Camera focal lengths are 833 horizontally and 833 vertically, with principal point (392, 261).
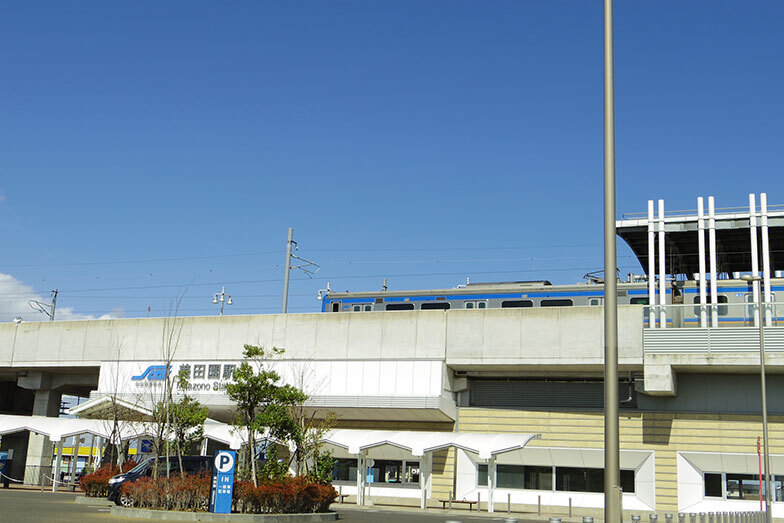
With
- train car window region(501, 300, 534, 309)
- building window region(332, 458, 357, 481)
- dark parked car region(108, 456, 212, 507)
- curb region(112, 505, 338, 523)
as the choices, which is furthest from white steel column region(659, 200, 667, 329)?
dark parked car region(108, 456, 212, 507)

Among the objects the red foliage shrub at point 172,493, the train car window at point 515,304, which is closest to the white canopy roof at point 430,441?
the train car window at point 515,304

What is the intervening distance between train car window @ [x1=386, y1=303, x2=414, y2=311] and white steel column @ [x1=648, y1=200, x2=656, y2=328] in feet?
38.0

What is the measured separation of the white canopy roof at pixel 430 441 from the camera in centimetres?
3375

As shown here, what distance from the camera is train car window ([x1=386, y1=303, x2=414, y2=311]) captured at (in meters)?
42.1

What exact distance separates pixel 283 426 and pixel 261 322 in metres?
17.1

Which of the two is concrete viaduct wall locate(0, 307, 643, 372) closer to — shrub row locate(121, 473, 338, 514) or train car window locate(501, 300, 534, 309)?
train car window locate(501, 300, 534, 309)

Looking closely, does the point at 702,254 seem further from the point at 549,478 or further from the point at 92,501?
the point at 92,501

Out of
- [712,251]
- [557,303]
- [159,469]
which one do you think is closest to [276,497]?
[159,469]

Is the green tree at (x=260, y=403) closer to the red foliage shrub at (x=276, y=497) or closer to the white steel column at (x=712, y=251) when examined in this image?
the red foliage shrub at (x=276, y=497)

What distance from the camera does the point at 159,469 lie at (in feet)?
94.1

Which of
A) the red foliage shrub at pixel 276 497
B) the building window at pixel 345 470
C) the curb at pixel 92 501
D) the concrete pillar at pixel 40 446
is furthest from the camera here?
the concrete pillar at pixel 40 446

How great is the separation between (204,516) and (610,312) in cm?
1461

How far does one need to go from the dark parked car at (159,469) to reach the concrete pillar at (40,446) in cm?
1519

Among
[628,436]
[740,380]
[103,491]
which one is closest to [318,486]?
[103,491]
